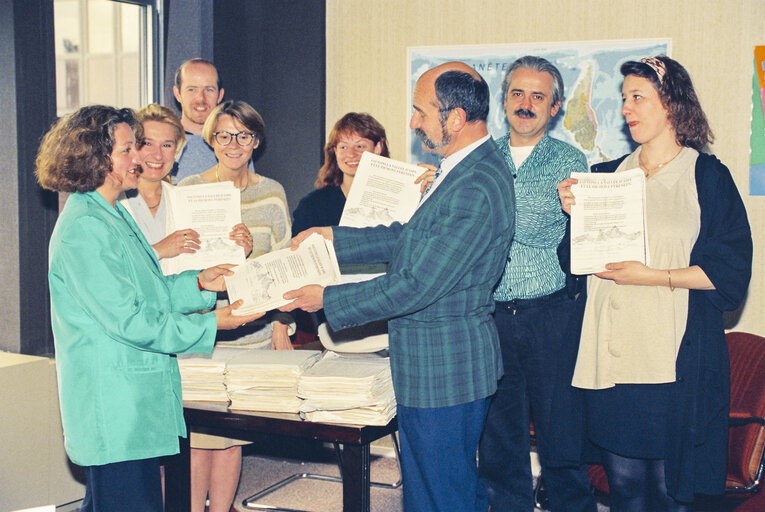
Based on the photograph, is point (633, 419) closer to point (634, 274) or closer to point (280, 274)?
point (634, 274)

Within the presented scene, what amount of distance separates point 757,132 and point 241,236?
2.67 meters

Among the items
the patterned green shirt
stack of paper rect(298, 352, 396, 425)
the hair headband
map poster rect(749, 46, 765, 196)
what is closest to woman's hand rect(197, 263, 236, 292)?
stack of paper rect(298, 352, 396, 425)

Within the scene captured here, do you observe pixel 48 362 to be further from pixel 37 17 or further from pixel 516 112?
pixel 516 112

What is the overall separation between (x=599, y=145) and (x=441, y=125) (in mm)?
2105

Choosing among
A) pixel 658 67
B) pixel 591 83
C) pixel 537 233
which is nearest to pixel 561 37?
pixel 591 83

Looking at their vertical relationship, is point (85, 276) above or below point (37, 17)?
below

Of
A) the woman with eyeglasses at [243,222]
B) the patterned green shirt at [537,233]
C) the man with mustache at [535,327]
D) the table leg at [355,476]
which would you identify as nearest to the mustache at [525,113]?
the man with mustache at [535,327]

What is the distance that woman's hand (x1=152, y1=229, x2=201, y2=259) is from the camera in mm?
3109

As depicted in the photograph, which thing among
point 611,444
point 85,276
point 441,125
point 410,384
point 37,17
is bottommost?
point 611,444

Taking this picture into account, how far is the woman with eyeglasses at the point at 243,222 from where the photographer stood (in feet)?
11.3

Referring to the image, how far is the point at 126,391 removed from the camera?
2334mm

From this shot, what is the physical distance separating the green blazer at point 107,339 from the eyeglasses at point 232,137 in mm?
1112

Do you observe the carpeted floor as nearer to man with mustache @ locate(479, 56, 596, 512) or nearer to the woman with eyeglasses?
the woman with eyeglasses

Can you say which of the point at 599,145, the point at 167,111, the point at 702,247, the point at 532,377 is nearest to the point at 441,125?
the point at 702,247
